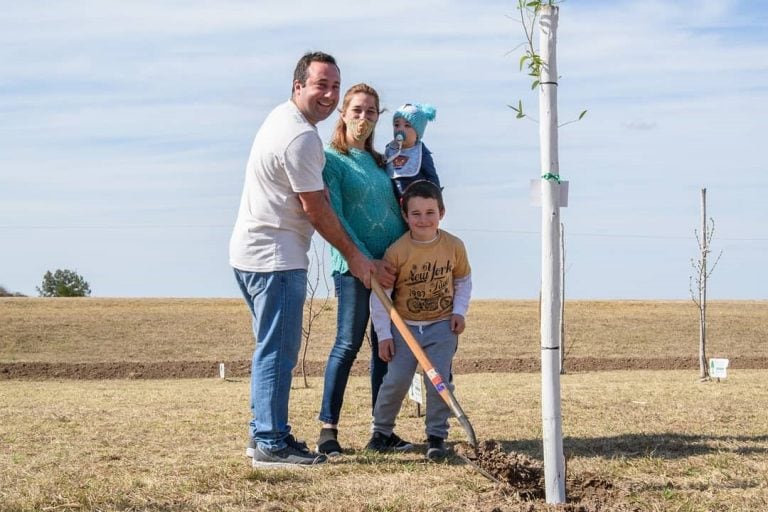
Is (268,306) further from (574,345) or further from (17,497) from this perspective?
(574,345)

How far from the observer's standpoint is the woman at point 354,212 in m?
5.62

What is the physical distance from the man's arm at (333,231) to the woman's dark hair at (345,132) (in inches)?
19.5

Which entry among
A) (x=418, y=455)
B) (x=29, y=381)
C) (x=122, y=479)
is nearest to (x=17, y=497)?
(x=122, y=479)

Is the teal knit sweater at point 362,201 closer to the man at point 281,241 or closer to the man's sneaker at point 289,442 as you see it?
the man at point 281,241

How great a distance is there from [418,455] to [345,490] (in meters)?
1.12

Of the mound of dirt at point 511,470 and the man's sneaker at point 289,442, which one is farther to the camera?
the man's sneaker at point 289,442

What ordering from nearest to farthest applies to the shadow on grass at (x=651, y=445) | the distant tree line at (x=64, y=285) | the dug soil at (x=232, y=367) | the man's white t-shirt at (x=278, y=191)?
the man's white t-shirt at (x=278, y=191) < the shadow on grass at (x=651, y=445) < the dug soil at (x=232, y=367) < the distant tree line at (x=64, y=285)

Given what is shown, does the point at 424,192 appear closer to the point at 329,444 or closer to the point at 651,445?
the point at 329,444

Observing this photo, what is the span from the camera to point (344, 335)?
225 inches

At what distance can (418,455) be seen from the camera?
18.5 feet

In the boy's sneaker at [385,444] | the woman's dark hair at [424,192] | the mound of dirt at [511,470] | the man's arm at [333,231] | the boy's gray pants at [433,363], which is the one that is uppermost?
the woman's dark hair at [424,192]

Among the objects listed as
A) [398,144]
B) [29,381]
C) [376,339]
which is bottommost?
[29,381]

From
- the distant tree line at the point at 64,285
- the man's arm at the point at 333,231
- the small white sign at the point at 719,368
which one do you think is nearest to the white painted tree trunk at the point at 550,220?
the man's arm at the point at 333,231

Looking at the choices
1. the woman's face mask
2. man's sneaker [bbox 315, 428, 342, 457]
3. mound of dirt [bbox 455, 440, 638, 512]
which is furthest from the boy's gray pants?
the woman's face mask
